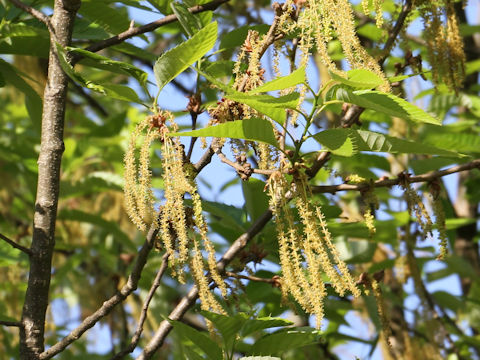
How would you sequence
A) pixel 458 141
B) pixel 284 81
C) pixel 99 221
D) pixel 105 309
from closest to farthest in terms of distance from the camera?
pixel 284 81, pixel 105 309, pixel 458 141, pixel 99 221

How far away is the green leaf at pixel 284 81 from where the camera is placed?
131cm

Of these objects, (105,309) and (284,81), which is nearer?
(284,81)

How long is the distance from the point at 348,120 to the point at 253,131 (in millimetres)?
603

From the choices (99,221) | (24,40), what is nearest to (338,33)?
(24,40)

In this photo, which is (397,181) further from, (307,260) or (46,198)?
(46,198)

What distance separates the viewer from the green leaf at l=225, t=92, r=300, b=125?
134cm

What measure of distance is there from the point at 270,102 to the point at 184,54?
21 centimetres

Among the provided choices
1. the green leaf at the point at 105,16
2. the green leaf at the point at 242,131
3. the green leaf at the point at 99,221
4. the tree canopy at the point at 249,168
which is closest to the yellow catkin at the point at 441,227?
the tree canopy at the point at 249,168

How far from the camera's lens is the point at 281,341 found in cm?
162

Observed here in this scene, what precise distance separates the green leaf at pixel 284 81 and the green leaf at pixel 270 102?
2 cm

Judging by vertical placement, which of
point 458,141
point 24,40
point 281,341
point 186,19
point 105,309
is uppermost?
point 24,40

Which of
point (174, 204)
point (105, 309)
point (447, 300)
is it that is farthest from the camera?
point (447, 300)

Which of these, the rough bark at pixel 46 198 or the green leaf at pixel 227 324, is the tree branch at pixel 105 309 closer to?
the rough bark at pixel 46 198

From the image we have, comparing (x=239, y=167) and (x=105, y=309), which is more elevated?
(x=239, y=167)
